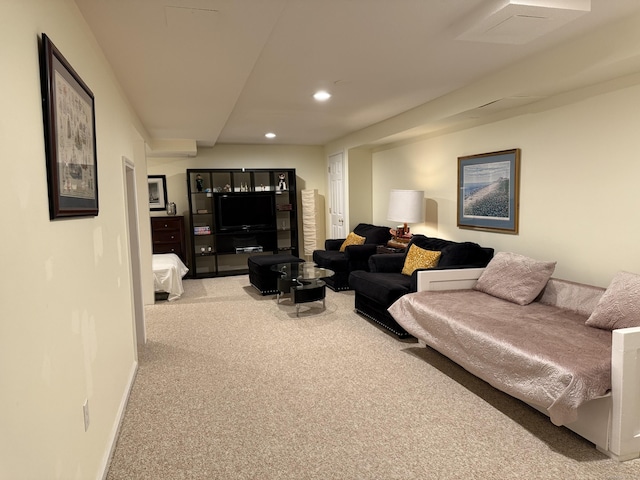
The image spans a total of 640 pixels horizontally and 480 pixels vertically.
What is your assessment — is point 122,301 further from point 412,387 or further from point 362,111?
point 362,111

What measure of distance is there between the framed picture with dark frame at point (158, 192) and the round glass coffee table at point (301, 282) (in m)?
3.07

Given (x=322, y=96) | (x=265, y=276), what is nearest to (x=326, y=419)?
(x=322, y=96)

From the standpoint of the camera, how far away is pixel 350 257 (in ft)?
20.0

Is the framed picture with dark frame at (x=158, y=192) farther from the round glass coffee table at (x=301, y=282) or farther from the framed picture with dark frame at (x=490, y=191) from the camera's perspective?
the framed picture with dark frame at (x=490, y=191)

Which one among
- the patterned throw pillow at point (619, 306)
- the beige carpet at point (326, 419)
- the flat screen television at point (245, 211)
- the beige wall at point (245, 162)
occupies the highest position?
the beige wall at point (245, 162)

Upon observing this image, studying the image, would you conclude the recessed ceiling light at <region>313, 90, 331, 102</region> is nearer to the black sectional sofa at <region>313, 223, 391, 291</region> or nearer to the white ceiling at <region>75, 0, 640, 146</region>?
the white ceiling at <region>75, 0, 640, 146</region>

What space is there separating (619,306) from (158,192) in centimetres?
696

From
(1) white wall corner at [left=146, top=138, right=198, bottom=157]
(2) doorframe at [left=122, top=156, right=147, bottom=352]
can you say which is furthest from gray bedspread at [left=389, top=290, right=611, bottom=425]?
(1) white wall corner at [left=146, top=138, right=198, bottom=157]

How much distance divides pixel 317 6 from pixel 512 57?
179cm

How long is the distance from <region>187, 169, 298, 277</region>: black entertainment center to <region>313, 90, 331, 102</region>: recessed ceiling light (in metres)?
3.40

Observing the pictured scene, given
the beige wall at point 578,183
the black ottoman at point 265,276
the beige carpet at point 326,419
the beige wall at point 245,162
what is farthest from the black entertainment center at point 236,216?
the beige wall at point 578,183

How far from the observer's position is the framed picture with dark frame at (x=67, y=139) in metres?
1.50

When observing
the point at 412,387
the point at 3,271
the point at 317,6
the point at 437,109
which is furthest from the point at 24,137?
the point at 437,109

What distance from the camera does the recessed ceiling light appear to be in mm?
4299
